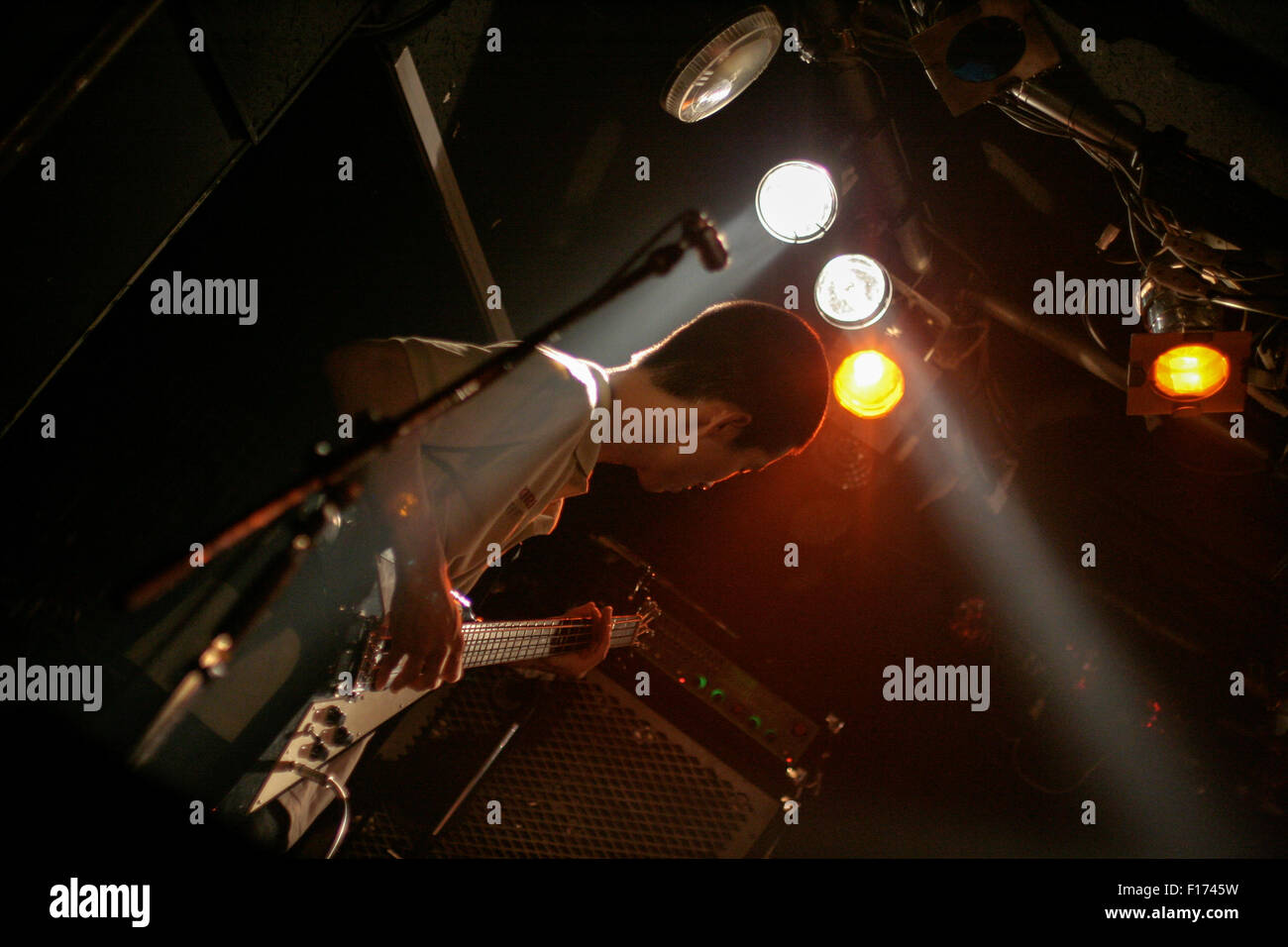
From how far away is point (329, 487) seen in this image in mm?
1136

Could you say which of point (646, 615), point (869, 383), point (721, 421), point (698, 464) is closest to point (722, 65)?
point (721, 421)

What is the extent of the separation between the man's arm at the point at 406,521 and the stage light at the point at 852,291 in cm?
201

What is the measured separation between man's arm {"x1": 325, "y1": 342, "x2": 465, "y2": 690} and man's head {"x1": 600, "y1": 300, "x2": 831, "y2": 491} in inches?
27.8

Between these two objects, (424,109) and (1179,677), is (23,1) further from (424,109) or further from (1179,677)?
(1179,677)

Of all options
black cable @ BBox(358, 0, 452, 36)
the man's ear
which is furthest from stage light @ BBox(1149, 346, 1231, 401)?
black cable @ BBox(358, 0, 452, 36)

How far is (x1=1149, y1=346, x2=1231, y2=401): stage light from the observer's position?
2195 millimetres

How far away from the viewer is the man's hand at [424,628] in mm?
1496

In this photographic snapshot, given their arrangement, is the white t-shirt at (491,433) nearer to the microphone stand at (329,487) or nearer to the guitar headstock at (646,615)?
the microphone stand at (329,487)

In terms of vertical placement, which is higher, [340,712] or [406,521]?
[406,521]

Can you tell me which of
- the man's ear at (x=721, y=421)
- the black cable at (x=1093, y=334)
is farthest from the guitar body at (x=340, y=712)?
the black cable at (x=1093, y=334)

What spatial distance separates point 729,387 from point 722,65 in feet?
3.28

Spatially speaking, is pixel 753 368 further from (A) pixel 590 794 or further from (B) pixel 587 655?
(A) pixel 590 794

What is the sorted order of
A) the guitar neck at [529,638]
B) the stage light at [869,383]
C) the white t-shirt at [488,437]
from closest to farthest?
the white t-shirt at [488,437], the guitar neck at [529,638], the stage light at [869,383]

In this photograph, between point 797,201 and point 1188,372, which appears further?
point 797,201
